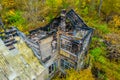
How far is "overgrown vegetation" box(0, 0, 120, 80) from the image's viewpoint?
85.7 feet

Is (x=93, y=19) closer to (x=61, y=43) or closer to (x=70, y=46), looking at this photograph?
(x=61, y=43)

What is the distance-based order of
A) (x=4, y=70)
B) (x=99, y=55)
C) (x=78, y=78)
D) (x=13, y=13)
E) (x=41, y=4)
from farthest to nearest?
(x=41, y=4) → (x=13, y=13) → (x=99, y=55) → (x=78, y=78) → (x=4, y=70)

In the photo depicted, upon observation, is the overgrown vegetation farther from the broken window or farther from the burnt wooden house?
the broken window

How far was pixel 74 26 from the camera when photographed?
21984 mm

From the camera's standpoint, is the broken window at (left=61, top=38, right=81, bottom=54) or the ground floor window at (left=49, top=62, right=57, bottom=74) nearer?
the broken window at (left=61, top=38, right=81, bottom=54)

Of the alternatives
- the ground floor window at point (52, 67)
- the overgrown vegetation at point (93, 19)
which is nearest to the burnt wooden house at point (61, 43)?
the ground floor window at point (52, 67)

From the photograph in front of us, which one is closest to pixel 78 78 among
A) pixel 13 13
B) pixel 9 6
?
pixel 13 13

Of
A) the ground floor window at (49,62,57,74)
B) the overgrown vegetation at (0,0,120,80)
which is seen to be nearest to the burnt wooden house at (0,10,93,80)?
the ground floor window at (49,62,57,74)

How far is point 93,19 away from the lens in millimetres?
36531

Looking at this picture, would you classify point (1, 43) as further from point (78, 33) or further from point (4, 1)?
point (4, 1)

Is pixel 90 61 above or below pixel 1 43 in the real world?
below

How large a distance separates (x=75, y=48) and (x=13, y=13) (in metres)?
16.0

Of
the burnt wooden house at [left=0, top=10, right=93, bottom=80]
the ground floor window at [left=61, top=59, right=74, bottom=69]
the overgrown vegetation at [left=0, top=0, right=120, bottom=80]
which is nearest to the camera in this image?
the burnt wooden house at [left=0, top=10, right=93, bottom=80]

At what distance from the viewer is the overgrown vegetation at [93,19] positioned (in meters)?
26.1
